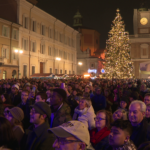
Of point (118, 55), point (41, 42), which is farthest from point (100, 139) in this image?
point (41, 42)

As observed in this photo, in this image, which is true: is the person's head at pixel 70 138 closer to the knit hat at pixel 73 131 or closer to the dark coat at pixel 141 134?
the knit hat at pixel 73 131

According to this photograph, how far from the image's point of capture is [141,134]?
154 inches

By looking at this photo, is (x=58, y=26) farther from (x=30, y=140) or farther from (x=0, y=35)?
(x=30, y=140)

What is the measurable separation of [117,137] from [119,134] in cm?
5

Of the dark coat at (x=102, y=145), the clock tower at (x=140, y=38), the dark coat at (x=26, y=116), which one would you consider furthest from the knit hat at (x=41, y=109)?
the clock tower at (x=140, y=38)

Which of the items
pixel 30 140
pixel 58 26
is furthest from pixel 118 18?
pixel 30 140

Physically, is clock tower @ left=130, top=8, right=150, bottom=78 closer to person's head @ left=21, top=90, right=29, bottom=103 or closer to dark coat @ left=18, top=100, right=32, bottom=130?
person's head @ left=21, top=90, right=29, bottom=103

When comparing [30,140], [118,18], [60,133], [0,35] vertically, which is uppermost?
[118,18]

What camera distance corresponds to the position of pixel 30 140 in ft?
11.3

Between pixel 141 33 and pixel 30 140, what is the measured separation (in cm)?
5857

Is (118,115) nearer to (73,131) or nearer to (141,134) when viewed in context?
(141,134)

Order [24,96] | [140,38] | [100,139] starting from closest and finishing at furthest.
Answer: [100,139]
[24,96]
[140,38]

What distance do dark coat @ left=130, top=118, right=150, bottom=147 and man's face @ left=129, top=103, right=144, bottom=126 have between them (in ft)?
0.34

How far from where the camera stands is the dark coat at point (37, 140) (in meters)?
3.38
